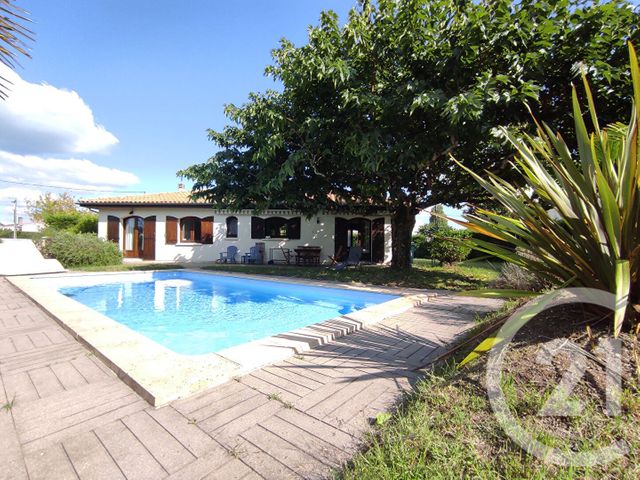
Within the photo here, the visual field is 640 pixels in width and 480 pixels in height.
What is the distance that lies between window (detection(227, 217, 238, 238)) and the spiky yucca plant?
15.4m

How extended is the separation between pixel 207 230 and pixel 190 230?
3.87 feet

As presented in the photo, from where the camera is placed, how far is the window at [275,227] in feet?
54.1

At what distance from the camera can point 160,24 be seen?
7.74 m

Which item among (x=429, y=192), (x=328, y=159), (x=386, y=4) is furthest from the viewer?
(x=429, y=192)

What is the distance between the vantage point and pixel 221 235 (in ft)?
54.3

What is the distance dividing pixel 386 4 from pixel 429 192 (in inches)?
239

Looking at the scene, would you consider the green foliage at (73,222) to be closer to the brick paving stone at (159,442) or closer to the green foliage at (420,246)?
the green foliage at (420,246)

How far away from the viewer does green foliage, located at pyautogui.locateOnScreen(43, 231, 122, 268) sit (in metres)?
12.2

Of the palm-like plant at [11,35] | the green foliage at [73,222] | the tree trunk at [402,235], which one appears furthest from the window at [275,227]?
the palm-like plant at [11,35]

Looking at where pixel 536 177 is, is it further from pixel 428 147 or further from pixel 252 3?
pixel 252 3

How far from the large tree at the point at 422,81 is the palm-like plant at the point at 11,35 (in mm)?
5228

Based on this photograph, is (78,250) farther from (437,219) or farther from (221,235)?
(437,219)

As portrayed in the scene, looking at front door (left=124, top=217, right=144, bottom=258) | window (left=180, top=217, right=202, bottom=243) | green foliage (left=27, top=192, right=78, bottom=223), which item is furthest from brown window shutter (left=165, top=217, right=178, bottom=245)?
green foliage (left=27, top=192, right=78, bottom=223)

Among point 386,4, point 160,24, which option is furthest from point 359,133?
point 160,24
